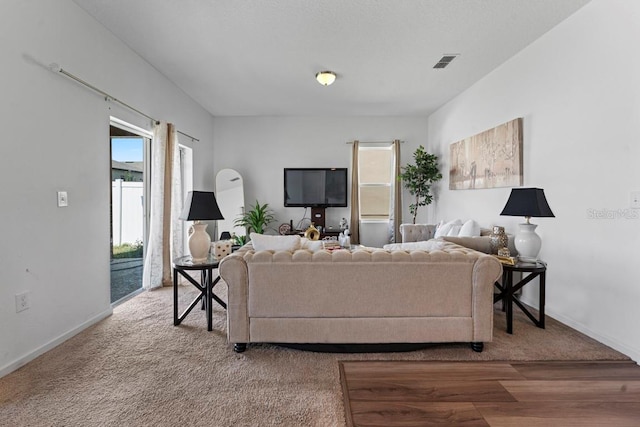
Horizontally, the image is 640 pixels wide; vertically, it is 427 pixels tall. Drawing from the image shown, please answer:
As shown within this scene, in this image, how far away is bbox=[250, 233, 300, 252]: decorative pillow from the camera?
242cm

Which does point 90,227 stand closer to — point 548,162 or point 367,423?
point 367,423

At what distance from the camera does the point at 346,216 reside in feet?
20.7

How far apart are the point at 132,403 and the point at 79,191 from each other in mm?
1898

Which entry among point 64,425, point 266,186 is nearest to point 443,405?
point 64,425

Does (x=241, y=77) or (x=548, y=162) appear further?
(x=241, y=77)

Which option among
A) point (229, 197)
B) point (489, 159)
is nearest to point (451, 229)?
point (489, 159)

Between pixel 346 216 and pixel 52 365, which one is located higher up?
pixel 346 216

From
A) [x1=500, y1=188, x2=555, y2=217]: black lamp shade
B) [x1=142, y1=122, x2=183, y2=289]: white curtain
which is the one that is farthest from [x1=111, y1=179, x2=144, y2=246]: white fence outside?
[x1=500, y1=188, x2=555, y2=217]: black lamp shade

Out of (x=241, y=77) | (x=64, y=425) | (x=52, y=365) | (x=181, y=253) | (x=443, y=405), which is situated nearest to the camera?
(x=64, y=425)

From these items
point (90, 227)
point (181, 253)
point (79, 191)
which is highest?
point (79, 191)

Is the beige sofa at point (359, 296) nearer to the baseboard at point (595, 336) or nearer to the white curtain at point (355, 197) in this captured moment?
the baseboard at point (595, 336)

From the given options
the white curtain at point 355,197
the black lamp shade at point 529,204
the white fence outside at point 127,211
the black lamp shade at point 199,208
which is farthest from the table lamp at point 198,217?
the white curtain at point 355,197

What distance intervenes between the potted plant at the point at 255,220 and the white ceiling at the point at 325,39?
2.12 metres

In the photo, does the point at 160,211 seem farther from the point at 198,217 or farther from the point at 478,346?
the point at 478,346
